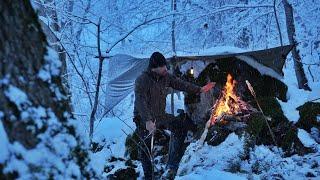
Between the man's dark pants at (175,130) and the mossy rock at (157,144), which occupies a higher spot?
the man's dark pants at (175,130)

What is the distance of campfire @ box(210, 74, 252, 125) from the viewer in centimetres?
856

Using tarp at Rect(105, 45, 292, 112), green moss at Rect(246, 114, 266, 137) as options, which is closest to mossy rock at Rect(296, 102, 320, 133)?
green moss at Rect(246, 114, 266, 137)

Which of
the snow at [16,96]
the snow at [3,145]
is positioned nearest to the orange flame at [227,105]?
the snow at [16,96]

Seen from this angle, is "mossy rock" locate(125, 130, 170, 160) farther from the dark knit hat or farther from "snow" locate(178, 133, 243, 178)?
the dark knit hat

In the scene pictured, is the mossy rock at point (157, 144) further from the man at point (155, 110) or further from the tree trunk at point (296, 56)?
the tree trunk at point (296, 56)

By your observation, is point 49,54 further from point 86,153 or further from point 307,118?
point 307,118

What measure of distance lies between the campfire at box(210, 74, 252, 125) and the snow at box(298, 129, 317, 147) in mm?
1168

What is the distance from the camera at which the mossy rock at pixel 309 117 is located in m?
8.15

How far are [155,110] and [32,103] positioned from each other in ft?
12.5

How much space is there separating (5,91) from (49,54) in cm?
33

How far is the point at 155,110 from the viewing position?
221 inches

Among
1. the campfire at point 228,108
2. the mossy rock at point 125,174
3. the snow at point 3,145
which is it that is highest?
the snow at point 3,145

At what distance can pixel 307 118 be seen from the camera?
8.27 meters

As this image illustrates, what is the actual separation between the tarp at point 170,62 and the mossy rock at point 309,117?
62.4 inches
